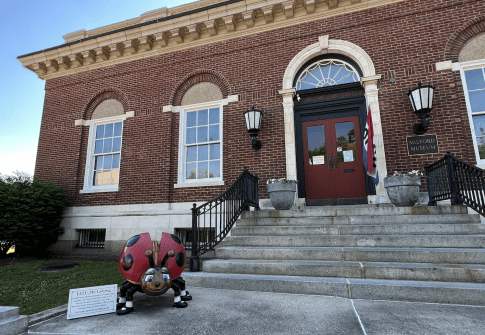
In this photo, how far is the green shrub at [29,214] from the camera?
711cm

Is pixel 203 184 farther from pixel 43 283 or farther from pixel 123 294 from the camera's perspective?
pixel 123 294

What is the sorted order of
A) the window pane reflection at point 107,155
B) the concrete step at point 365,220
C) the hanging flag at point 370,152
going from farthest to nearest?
1. the window pane reflection at point 107,155
2. the hanging flag at point 370,152
3. the concrete step at point 365,220

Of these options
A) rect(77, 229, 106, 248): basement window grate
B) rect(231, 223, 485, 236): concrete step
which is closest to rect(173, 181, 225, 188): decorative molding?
rect(231, 223, 485, 236): concrete step

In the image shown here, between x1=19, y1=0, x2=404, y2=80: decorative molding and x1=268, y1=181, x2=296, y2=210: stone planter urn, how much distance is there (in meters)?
4.22

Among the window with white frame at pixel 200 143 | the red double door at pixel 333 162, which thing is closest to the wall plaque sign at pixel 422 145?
the red double door at pixel 333 162

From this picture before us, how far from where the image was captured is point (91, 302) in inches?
119

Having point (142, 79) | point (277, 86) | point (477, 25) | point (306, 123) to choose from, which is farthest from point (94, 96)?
point (477, 25)

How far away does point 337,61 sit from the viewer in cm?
761

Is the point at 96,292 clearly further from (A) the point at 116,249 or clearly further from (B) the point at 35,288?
(A) the point at 116,249

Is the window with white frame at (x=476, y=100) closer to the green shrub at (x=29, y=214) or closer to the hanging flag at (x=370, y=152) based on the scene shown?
the hanging flag at (x=370, y=152)

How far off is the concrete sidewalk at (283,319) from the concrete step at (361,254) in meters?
0.94

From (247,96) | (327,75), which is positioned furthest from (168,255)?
(327,75)

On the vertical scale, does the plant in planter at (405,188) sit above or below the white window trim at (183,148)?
below

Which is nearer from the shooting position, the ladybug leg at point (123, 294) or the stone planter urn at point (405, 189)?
the ladybug leg at point (123, 294)
